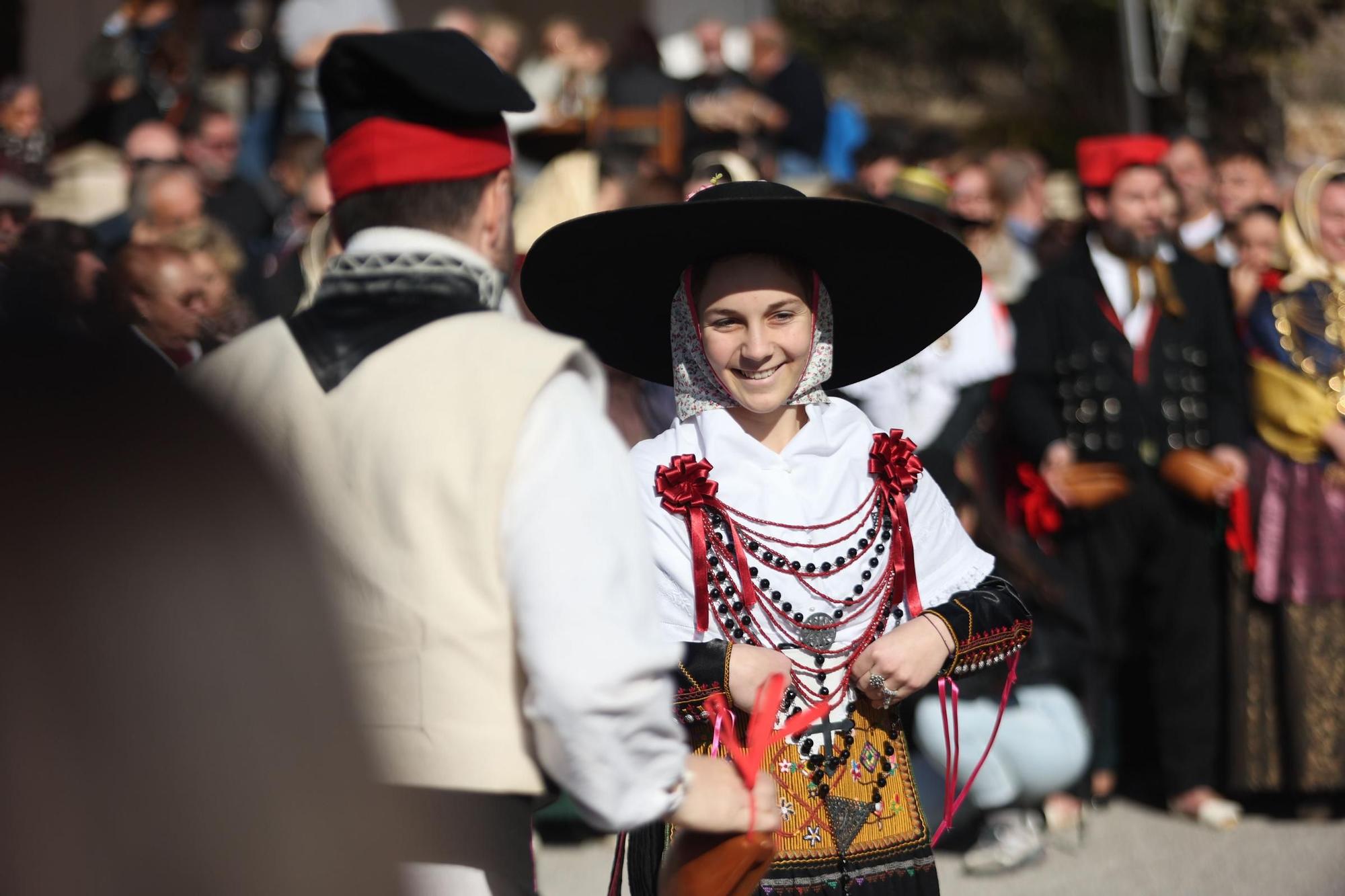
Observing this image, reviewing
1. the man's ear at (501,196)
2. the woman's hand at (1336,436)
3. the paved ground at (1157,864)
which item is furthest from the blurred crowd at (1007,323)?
the man's ear at (501,196)

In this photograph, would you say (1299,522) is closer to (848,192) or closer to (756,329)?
(848,192)

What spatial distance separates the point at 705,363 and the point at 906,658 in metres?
0.66

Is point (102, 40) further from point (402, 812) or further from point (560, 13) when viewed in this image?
point (402, 812)

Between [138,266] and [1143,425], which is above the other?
[138,266]

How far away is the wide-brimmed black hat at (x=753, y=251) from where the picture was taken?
289cm

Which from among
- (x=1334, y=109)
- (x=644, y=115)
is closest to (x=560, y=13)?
(x=644, y=115)

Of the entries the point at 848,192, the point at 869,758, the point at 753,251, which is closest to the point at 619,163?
the point at 848,192

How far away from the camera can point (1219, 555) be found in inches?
238

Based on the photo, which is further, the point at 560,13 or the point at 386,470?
the point at 560,13

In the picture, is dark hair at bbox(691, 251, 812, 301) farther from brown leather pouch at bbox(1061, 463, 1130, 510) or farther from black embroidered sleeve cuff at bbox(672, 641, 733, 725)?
brown leather pouch at bbox(1061, 463, 1130, 510)

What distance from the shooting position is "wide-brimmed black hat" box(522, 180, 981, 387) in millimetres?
2895

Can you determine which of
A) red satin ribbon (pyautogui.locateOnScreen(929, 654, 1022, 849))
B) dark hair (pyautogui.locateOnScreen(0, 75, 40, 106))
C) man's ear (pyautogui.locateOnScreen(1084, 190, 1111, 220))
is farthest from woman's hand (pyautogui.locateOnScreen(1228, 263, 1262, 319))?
dark hair (pyautogui.locateOnScreen(0, 75, 40, 106))

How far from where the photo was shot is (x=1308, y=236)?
594 centimetres

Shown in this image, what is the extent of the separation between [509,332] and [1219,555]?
4.52m
